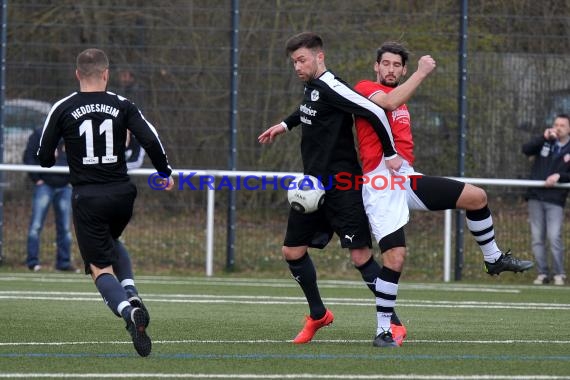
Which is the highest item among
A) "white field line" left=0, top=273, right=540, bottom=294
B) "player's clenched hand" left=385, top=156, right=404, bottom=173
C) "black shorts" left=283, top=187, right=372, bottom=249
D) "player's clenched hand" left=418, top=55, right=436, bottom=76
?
"player's clenched hand" left=418, top=55, right=436, bottom=76

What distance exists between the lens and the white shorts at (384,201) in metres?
7.22

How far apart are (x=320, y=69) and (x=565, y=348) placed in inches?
89.6

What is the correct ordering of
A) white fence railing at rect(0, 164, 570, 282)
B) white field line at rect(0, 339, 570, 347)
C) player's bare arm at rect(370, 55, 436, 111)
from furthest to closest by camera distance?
white fence railing at rect(0, 164, 570, 282) < white field line at rect(0, 339, 570, 347) < player's bare arm at rect(370, 55, 436, 111)

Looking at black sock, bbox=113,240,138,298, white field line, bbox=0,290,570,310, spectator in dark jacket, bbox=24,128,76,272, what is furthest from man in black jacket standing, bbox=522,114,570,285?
black sock, bbox=113,240,138,298

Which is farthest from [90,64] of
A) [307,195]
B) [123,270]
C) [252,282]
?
[252,282]

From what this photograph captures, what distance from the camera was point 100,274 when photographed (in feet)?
22.9

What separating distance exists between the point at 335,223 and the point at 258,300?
344 centimetres

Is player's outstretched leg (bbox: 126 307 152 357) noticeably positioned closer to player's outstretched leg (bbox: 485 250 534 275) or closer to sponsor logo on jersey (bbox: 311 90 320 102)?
sponsor logo on jersey (bbox: 311 90 320 102)

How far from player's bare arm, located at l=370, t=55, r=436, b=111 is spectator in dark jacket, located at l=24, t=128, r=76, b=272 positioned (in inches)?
298

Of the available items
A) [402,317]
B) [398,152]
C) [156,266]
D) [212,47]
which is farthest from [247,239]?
[398,152]

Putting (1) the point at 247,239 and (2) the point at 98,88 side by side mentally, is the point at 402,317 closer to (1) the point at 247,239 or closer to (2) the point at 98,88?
(2) the point at 98,88

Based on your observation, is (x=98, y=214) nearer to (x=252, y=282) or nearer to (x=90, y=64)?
(x=90, y=64)

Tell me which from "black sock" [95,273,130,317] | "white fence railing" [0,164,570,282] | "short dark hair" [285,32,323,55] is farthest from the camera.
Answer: "white fence railing" [0,164,570,282]

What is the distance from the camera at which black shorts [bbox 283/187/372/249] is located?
734cm
